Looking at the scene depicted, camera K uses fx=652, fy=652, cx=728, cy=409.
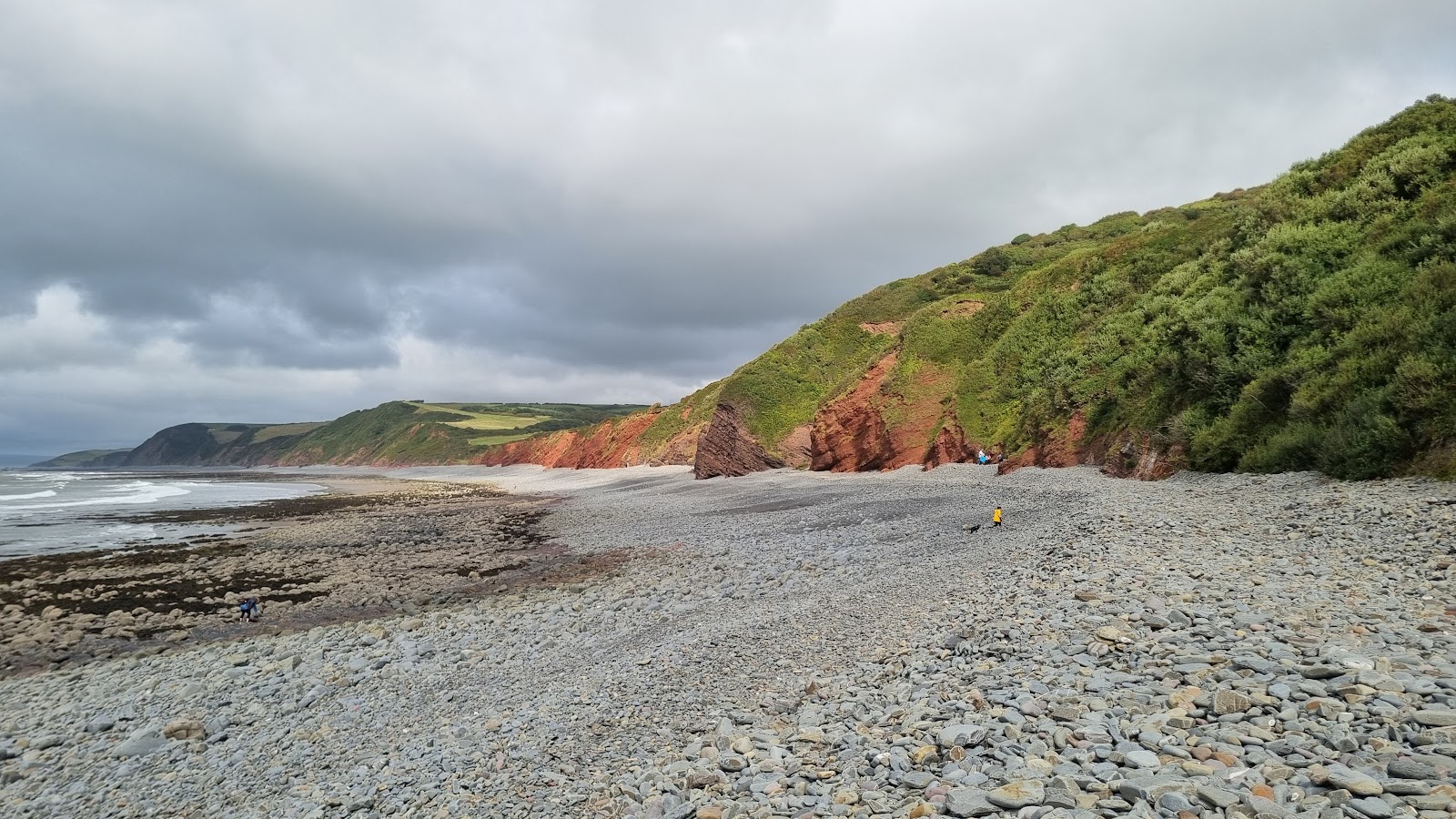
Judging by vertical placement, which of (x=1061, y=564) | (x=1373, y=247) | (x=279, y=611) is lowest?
(x=279, y=611)

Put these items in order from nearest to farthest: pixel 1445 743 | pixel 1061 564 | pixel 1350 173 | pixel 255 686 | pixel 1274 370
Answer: pixel 1445 743
pixel 1061 564
pixel 255 686
pixel 1274 370
pixel 1350 173

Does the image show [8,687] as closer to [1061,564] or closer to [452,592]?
[452,592]

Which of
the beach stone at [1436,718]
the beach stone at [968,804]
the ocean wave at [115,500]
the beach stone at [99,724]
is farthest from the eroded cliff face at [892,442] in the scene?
the ocean wave at [115,500]

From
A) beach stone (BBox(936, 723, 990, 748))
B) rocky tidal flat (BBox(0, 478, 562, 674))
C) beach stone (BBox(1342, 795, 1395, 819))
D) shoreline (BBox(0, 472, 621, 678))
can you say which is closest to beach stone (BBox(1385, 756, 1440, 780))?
beach stone (BBox(1342, 795, 1395, 819))

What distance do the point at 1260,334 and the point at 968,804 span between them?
17.8 meters

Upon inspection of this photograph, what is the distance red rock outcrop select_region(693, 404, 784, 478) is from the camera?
4647cm

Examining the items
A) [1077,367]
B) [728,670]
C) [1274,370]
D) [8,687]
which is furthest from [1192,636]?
[1077,367]

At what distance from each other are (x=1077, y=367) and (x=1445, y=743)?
78.2 feet

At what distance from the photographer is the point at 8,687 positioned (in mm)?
11086

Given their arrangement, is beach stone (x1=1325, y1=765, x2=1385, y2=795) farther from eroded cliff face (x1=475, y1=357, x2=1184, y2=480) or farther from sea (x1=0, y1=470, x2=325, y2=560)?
sea (x1=0, y1=470, x2=325, y2=560)

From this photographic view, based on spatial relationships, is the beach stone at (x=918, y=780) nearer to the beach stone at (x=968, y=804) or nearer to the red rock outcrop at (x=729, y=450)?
the beach stone at (x=968, y=804)

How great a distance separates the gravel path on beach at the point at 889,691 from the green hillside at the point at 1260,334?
1.67m

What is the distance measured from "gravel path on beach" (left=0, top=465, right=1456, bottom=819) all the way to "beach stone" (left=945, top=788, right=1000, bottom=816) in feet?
0.08

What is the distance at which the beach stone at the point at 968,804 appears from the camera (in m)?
→ 4.15
